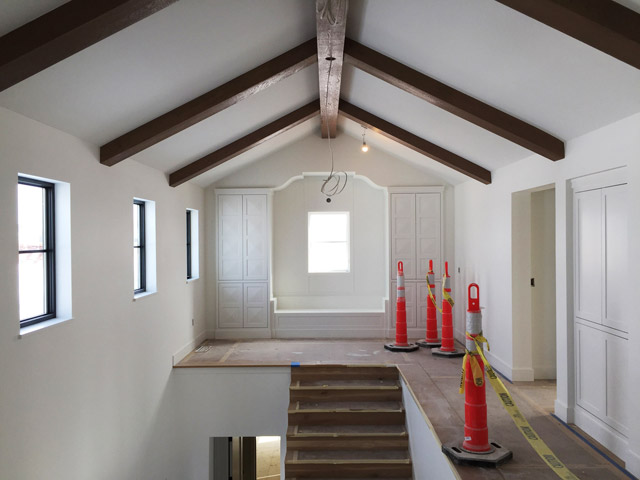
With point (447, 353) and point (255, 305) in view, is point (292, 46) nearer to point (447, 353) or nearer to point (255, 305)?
point (447, 353)

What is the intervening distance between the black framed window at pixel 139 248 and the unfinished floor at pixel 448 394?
4.65 ft

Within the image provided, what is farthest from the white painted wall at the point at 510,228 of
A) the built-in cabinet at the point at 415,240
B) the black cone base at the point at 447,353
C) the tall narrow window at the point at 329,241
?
the tall narrow window at the point at 329,241

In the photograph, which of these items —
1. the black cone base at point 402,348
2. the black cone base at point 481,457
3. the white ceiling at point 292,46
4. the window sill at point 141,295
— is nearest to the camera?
the white ceiling at point 292,46

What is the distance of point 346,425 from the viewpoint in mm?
5949

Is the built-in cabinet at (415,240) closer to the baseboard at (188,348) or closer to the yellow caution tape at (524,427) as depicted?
the baseboard at (188,348)

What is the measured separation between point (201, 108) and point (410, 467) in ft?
14.1

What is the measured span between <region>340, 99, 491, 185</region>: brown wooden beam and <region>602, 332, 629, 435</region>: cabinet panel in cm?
305

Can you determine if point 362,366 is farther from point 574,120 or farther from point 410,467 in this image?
point 574,120

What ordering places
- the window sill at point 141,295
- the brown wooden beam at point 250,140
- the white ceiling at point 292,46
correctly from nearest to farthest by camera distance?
1. the white ceiling at point 292,46
2. the window sill at point 141,295
3. the brown wooden beam at point 250,140

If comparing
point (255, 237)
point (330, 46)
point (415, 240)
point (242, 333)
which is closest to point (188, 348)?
point (242, 333)

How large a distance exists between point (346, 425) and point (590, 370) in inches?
112

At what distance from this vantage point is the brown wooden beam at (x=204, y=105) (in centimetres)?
439

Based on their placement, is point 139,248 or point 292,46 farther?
point 139,248

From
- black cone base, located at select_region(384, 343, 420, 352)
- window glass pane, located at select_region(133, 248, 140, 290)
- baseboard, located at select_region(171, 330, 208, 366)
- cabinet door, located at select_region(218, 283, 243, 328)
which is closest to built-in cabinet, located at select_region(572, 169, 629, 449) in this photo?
black cone base, located at select_region(384, 343, 420, 352)
